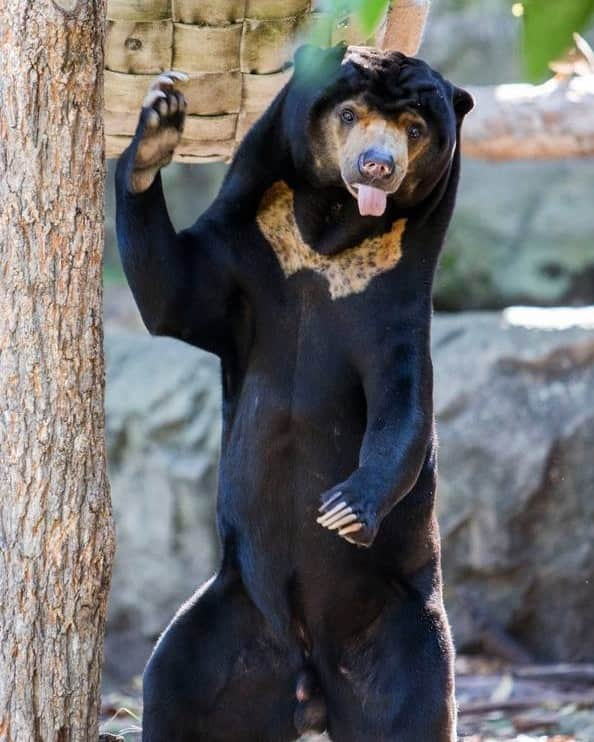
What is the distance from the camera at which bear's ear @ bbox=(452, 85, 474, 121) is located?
3.57 m

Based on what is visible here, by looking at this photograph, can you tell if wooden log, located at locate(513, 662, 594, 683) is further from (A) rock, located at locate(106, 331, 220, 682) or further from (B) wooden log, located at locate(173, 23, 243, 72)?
(B) wooden log, located at locate(173, 23, 243, 72)

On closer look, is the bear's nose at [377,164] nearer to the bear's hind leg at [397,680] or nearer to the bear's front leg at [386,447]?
the bear's front leg at [386,447]

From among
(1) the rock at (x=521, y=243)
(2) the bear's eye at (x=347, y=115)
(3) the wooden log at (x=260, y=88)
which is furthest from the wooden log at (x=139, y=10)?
(1) the rock at (x=521, y=243)

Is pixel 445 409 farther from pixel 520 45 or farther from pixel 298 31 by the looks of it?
pixel 520 45

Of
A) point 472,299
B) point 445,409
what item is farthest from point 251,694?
point 472,299

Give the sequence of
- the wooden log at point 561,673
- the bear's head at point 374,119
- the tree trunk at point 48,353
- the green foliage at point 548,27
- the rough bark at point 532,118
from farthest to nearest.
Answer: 1. the rough bark at point 532,118
2. the wooden log at point 561,673
3. the bear's head at point 374,119
4. the tree trunk at point 48,353
5. the green foliage at point 548,27

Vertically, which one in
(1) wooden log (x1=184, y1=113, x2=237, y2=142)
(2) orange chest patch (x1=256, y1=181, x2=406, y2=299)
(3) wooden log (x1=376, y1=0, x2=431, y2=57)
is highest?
(3) wooden log (x1=376, y1=0, x2=431, y2=57)

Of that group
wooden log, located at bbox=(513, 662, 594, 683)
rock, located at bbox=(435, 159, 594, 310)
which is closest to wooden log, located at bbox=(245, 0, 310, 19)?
wooden log, located at bbox=(513, 662, 594, 683)

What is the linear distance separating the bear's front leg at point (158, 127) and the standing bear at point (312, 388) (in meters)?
0.07

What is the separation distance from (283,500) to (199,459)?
3950mm

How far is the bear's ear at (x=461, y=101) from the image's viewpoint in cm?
357

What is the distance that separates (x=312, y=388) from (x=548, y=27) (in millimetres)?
2242

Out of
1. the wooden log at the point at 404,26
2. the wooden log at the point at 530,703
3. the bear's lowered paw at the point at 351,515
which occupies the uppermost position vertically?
the wooden log at the point at 404,26

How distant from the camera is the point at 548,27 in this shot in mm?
1394
